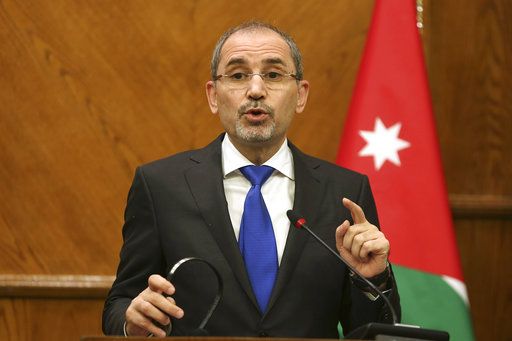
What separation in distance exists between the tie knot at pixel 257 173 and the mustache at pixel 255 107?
0.12m

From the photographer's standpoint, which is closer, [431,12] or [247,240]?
[247,240]

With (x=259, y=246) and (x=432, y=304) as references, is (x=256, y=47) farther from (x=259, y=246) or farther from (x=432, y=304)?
(x=432, y=304)

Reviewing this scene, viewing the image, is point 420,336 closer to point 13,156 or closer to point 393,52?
point 393,52

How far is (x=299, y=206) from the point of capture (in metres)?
2.19

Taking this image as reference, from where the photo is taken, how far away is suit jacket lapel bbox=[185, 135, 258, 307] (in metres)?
2.07

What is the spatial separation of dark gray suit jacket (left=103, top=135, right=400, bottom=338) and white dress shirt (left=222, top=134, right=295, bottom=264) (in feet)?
0.10

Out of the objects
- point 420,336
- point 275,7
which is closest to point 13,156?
point 275,7

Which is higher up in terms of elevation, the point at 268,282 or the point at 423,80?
the point at 423,80

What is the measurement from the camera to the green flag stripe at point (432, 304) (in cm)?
263

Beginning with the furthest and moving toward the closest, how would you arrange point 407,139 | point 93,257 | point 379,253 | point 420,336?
point 93,257 < point 407,139 < point 379,253 < point 420,336

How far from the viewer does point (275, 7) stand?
306 centimetres

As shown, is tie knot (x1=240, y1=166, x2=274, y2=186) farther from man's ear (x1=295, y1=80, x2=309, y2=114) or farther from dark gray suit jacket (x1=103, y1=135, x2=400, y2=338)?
man's ear (x1=295, y1=80, x2=309, y2=114)

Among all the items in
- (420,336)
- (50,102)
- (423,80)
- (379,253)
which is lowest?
(420,336)

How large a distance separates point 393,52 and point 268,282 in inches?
39.9
